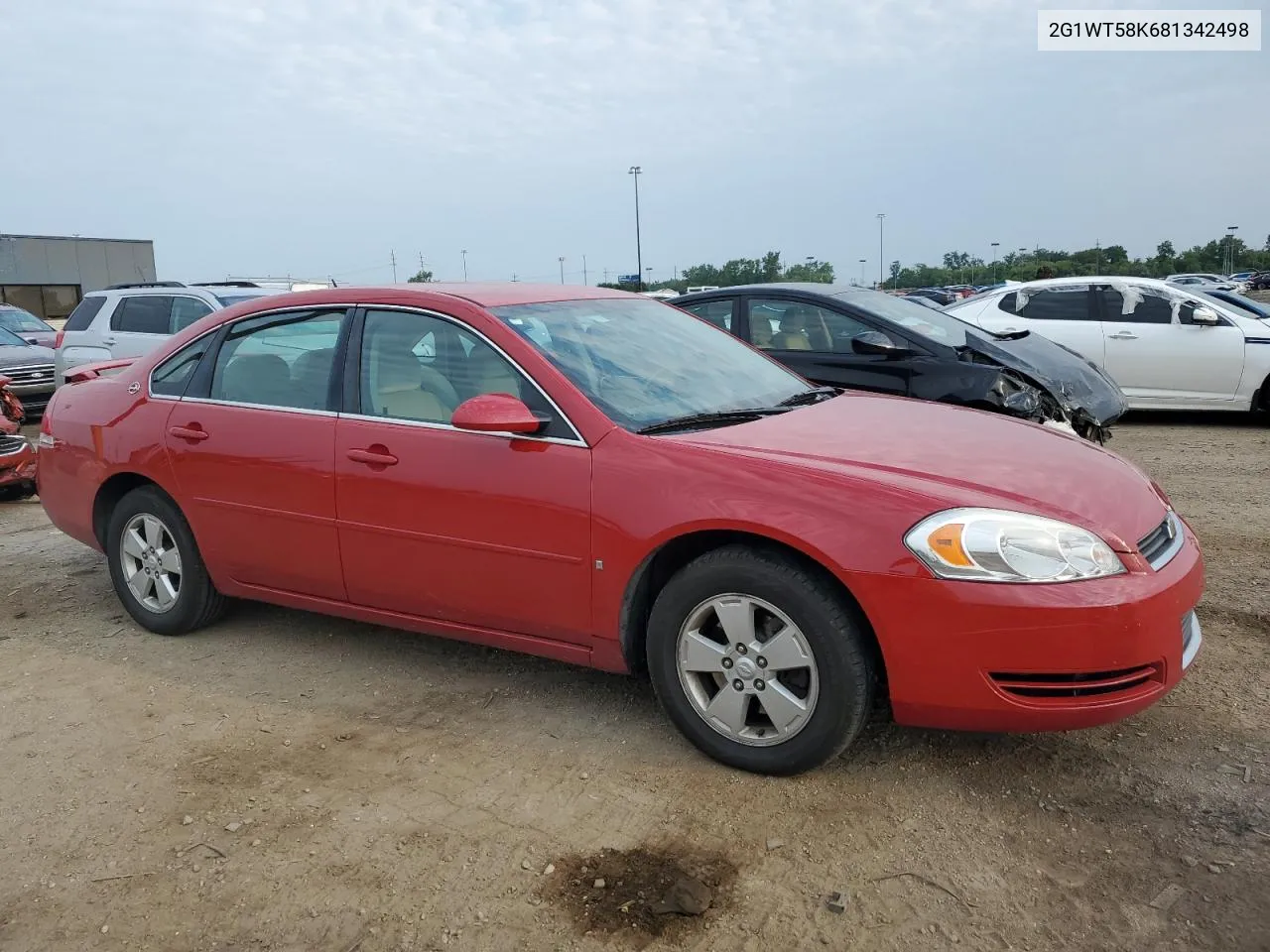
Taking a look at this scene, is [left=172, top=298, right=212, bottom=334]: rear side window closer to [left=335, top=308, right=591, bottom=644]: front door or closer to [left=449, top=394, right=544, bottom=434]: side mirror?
[left=335, top=308, right=591, bottom=644]: front door

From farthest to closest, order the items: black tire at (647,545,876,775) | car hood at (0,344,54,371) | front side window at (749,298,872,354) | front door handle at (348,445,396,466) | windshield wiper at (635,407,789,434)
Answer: car hood at (0,344,54,371) → front side window at (749,298,872,354) → front door handle at (348,445,396,466) → windshield wiper at (635,407,789,434) → black tire at (647,545,876,775)

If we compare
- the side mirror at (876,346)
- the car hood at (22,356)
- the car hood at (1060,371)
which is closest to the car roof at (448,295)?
the side mirror at (876,346)

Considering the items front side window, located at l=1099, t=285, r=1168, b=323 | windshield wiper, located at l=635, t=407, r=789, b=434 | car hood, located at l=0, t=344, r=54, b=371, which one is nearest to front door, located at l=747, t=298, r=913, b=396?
windshield wiper, located at l=635, t=407, r=789, b=434

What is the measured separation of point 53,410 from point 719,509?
3.71 metres

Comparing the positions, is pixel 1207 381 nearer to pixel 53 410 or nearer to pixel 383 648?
pixel 383 648

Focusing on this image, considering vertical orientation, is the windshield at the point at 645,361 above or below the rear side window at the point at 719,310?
Result: below

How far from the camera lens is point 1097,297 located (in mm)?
10508

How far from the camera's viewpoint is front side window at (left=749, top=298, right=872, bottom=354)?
7.13m

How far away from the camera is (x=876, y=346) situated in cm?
672

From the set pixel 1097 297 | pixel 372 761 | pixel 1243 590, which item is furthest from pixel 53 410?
pixel 1097 297

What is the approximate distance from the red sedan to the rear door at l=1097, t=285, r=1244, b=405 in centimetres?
709

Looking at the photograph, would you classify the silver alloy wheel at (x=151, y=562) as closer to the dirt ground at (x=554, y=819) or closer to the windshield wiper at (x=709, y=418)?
the dirt ground at (x=554, y=819)

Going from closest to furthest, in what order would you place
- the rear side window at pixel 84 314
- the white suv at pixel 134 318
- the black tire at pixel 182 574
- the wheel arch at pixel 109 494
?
the black tire at pixel 182 574 → the wheel arch at pixel 109 494 → the white suv at pixel 134 318 → the rear side window at pixel 84 314

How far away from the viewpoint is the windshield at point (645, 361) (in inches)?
146
